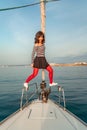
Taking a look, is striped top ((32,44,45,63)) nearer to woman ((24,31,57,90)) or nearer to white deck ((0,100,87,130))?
woman ((24,31,57,90))

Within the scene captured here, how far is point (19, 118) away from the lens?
734 centimetres

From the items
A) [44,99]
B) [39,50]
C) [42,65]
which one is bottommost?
[44,99]

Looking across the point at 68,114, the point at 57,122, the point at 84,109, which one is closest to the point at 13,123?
the point at 57,122

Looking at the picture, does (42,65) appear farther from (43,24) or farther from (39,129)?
(39,129)

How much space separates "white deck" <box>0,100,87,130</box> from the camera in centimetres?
638

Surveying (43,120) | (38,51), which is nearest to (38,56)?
(38,51)

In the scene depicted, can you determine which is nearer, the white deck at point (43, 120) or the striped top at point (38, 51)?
the white deck at point (43, 120)

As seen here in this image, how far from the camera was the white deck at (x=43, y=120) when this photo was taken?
638 cm

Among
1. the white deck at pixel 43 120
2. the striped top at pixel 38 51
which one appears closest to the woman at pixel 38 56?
the striped top at pixel 38 51

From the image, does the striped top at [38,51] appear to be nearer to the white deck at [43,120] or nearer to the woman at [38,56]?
the woman at [38,56]

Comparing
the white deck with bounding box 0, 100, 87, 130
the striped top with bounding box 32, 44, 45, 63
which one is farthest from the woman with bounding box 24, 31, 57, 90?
the white deck with bounding box 0, 100, 87, 130

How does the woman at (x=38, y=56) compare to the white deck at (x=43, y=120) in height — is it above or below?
above

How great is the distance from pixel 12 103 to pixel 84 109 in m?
5.13

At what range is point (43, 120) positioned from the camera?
7.03 metres
